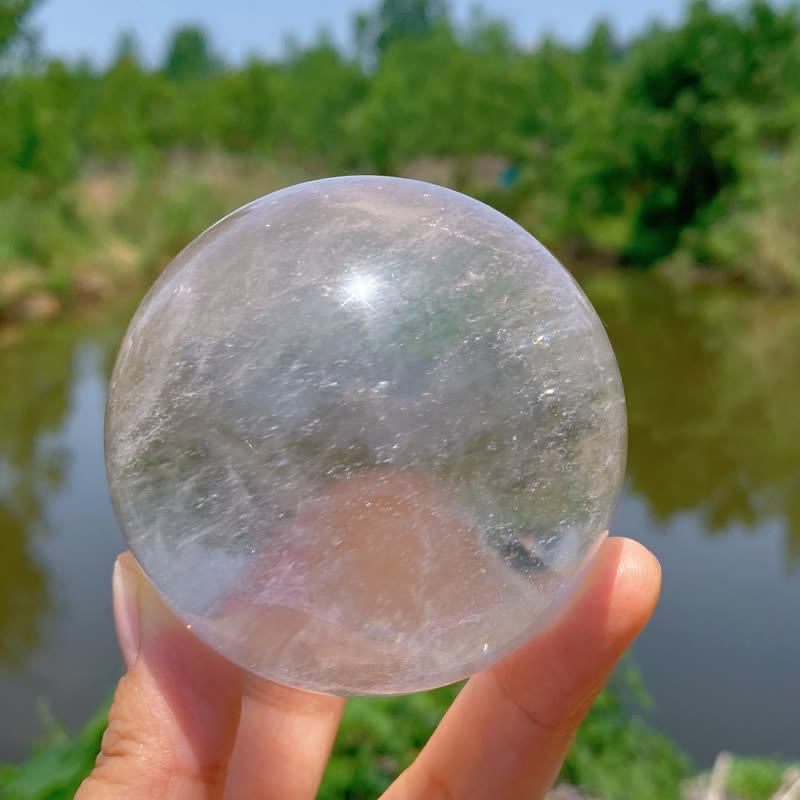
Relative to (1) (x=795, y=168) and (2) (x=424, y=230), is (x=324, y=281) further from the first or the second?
(1) (x=795, y=168)

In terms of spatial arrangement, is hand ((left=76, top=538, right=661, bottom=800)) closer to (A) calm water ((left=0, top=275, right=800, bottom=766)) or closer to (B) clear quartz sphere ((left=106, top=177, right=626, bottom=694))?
(B) clear quartz sphere ((left=106, top=177, right=626, bottom=694))

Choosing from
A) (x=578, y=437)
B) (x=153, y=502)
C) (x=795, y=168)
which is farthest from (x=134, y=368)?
(x=795, y=168)

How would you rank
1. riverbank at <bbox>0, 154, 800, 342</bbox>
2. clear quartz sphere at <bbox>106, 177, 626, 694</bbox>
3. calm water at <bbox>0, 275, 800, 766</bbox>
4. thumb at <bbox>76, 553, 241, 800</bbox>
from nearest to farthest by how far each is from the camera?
clear quartz sphere at <bbox>106, 177, 626, 694</bbox>
thumb at <bbox>76, 553, 241, 800</bbox>
calm water at <bbox>0, 275, 800, 766</bbox>
riverbank at <bbox>0, 154, 800, 342</bbox>

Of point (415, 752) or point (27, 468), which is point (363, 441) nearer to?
point (415, 752)

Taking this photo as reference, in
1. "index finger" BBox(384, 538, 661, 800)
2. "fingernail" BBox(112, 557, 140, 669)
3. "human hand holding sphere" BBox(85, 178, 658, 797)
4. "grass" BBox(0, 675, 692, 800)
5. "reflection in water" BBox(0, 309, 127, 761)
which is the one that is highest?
Answer: "human hand holding sphere" BBox(85, 178, 658, 797)

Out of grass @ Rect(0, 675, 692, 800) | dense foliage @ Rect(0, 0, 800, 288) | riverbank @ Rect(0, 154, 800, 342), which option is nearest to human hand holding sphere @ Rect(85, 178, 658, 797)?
grass @ Rect(0, 675, 692, 800)

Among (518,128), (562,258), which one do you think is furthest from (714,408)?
(518,128)

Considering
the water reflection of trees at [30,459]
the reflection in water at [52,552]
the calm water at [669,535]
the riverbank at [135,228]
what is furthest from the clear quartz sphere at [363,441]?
the riverbank at [135,228]
